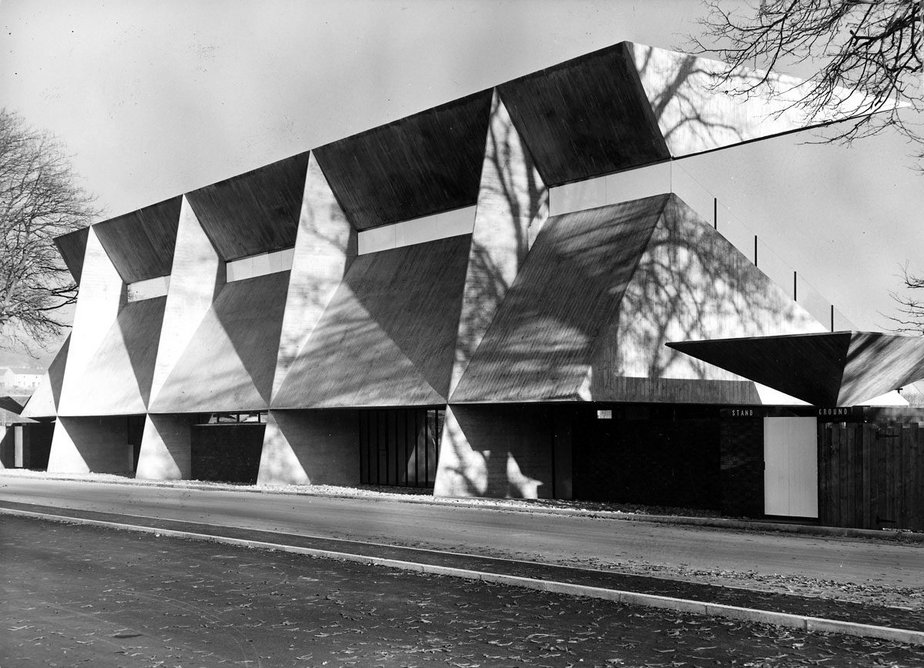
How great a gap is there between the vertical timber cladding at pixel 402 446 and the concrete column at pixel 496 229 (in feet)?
17.8

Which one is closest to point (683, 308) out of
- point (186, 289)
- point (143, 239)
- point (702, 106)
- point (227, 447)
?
point (702, 106)

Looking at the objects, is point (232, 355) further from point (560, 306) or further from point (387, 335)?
point (560, 306)

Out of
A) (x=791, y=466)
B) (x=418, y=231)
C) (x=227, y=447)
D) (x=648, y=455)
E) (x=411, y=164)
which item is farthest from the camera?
(x=227, y=447)

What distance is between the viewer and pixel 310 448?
30.9 metres

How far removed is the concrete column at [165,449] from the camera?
3638cm

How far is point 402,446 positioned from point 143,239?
17.0 meters

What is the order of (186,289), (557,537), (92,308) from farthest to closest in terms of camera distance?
1. (92,308)
2. (186,289)
3. (557,537)

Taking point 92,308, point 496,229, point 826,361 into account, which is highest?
point 496,229

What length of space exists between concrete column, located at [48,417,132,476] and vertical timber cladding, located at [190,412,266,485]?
289 inches

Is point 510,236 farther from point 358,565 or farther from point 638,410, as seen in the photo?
point 358,565

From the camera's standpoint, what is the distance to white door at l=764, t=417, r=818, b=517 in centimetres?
1792

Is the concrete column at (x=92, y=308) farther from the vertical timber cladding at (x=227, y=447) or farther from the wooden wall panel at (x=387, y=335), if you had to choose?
the wooden wall panel at (x=387, y=335)

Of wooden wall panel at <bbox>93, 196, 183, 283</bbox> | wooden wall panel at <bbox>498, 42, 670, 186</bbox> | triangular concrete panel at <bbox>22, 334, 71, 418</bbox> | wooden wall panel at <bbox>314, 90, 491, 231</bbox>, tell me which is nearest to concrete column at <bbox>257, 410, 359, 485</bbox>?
wooden wall panel at <bbox>314, 90, 491, 231</bbox>

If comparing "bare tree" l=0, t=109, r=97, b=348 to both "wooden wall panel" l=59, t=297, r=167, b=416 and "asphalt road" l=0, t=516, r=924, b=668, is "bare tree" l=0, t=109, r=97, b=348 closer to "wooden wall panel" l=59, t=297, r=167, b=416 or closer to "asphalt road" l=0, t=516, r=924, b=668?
"wooden wall panel" l=59, t=297, r=167, b=416
